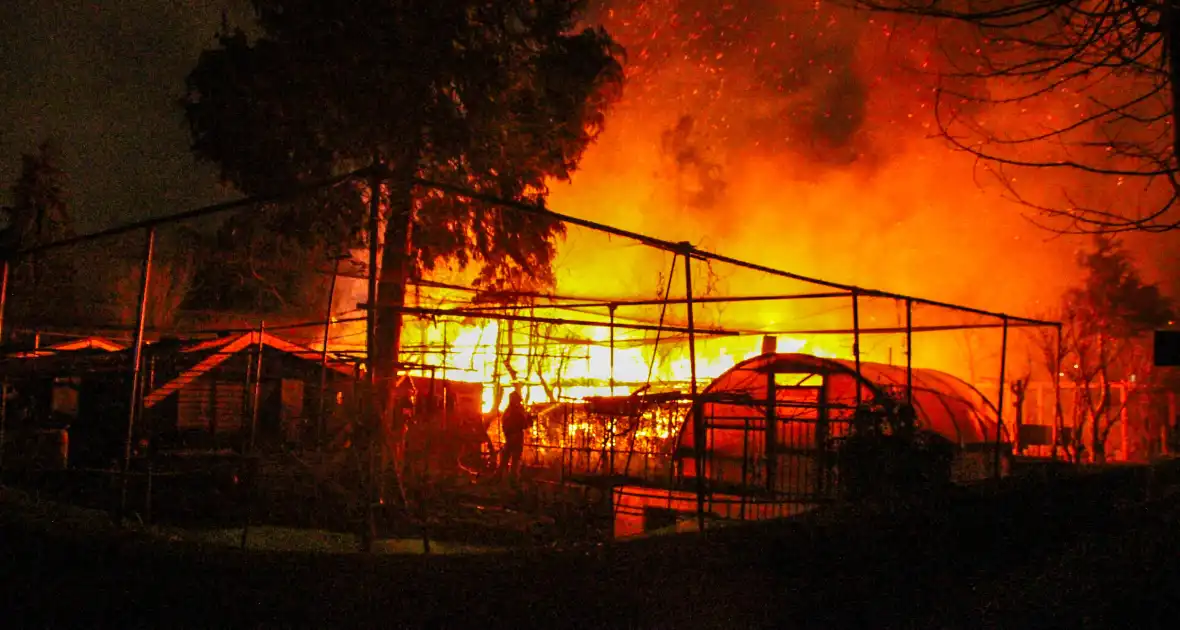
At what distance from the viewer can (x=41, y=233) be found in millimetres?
34156

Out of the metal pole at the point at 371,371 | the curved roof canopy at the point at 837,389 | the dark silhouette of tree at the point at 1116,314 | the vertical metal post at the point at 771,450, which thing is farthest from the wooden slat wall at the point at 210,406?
the dark silhouette of tree at the point at 1116,314

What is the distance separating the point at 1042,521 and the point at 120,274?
3710 centimetres

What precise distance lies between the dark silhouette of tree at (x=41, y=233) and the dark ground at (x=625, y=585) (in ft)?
98.2

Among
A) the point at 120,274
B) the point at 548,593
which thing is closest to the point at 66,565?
the point at 548,593

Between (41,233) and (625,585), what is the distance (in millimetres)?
37078

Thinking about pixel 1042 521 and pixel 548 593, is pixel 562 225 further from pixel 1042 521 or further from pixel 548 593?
pixel 548 593

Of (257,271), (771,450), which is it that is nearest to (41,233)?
A: (257,271)

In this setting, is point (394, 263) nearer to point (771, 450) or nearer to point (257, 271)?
point (257, 271)

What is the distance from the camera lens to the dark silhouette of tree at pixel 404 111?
15.5 m

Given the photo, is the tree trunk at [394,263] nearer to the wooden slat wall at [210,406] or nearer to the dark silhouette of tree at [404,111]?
the dark silhouette of tree at [404,111]

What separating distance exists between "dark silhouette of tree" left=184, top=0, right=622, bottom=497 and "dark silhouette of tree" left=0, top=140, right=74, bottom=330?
19282 mm

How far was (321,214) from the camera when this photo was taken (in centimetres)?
1666

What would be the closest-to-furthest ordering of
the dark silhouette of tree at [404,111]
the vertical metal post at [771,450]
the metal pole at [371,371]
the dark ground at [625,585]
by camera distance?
1. the dark ground at [625,585]
2. the metal pole at [371,371]
3. the vertical metal post at [771,450]
4. the dark silhouette of tree at [404,111]

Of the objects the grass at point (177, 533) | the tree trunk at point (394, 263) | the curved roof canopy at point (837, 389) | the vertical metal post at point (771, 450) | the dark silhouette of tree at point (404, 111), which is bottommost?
the grass at point (177, 533)
